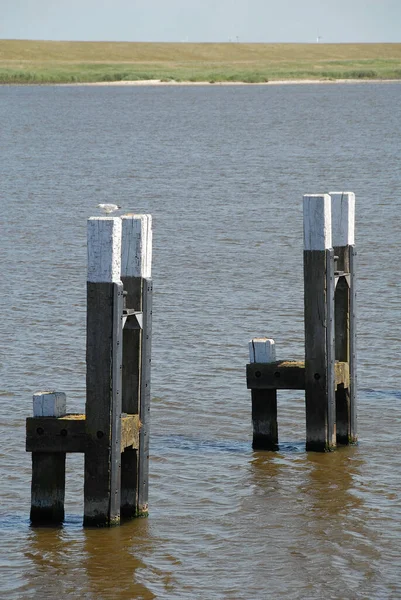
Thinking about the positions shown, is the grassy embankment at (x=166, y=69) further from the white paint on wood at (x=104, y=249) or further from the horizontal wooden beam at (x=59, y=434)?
the white paint on wood at (x=104, y=249)

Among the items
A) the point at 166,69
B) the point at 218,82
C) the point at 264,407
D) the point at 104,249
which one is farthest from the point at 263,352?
the point at 166,69

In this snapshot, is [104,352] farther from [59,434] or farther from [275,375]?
[275,375]

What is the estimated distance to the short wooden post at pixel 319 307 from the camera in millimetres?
11125

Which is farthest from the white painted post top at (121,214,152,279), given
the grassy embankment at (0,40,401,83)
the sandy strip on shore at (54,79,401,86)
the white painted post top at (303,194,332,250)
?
the sandy strip on shore at (54,79,401,86)

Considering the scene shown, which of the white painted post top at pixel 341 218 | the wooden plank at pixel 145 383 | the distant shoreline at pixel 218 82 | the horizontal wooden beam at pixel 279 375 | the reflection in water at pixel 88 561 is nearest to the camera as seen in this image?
the reflection in water at pixel 88 561

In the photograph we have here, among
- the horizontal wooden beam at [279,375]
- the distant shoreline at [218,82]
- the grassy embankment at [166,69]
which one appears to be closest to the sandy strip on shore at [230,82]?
the distant shoreline at [218,82]

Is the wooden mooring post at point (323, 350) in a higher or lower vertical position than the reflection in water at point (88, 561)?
higher

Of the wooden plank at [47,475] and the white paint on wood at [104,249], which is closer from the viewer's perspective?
the white paint on wood at [104,249]

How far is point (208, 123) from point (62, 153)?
22.0 metres

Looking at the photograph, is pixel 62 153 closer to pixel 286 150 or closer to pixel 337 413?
pixel 286 150

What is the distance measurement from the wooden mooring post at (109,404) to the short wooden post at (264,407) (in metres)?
1.86

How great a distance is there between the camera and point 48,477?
9.86 meters

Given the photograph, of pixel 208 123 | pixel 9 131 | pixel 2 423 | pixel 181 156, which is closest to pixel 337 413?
pixel 2 423

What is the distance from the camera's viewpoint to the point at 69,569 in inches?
370
